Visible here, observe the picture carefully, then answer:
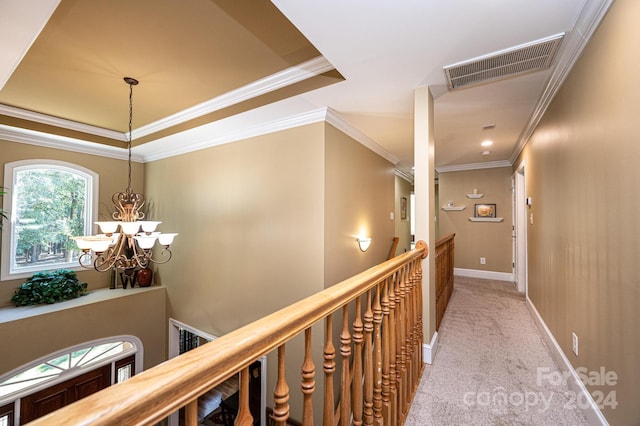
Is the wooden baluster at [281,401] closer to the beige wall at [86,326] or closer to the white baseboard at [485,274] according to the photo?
the beige wall at [86,326]

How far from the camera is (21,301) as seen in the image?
3238mm

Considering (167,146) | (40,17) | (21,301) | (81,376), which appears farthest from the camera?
(167,146)

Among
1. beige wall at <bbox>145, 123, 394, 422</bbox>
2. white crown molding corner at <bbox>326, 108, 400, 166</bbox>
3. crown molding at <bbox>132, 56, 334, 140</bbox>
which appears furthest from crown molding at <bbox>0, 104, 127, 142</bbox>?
white crown molding corner at <bbox>326, 108, 400, 166</bbox>

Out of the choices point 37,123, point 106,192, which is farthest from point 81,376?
point 37,123

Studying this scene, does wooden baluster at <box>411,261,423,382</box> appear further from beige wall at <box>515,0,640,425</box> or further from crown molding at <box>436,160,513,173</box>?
crown molding at <box>436,160,513,173</box>

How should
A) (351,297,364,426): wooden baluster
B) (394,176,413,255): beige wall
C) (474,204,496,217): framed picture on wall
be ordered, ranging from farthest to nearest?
(394,176,413,255): beige wall
(474,204,496,217): framed picture on wall
(351,297,364,426): wooden baluster

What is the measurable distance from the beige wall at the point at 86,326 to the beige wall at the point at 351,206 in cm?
321

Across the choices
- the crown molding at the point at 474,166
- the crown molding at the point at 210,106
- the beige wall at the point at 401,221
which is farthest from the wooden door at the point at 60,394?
the crown molding at the point at 474,166

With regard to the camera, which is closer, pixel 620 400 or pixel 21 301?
pixel 620 400

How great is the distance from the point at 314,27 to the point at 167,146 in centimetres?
340

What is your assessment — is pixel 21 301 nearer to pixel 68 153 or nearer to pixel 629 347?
pixel 68 153

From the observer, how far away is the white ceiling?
56.7 inches

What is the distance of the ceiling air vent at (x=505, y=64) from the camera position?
1.74 meters

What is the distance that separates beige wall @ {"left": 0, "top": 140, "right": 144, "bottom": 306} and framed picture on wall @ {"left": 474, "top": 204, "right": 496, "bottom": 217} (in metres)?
6.61
